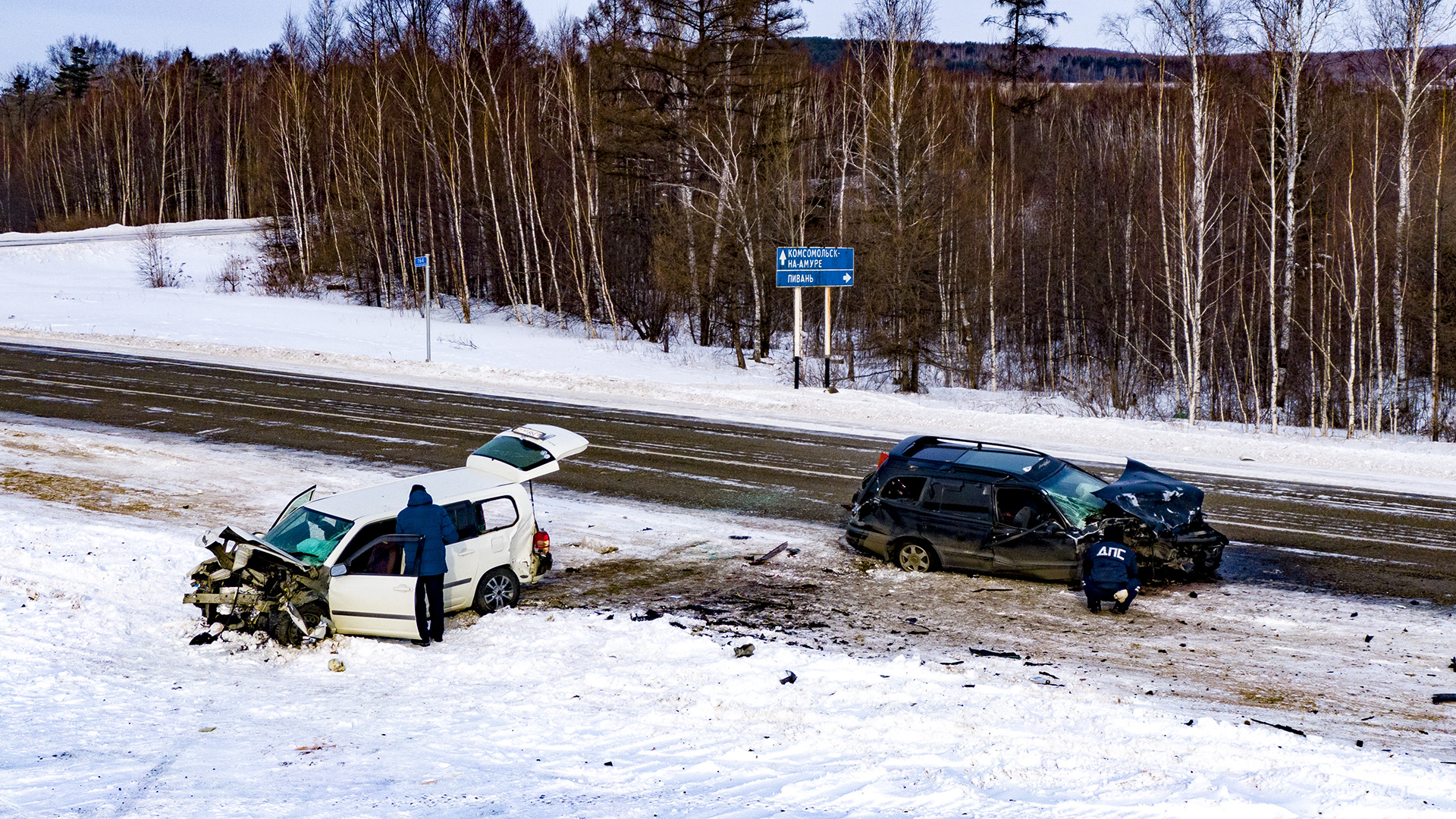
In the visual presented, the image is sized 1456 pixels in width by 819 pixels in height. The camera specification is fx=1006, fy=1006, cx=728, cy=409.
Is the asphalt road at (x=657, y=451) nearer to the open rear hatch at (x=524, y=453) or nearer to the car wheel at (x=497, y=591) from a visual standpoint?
the open rear hatch at (x=524, y=453)

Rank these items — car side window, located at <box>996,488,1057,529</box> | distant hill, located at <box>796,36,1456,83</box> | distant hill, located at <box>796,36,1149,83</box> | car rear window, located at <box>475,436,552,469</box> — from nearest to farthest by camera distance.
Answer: car rear window, located at <box>475,436,552,469</box> → car side window, located at <box>996,488,1057,529</box> → distant hill, located at <box>796,36,1456,83</box> → distant hill, located at <box>796,36,1149,83</box>

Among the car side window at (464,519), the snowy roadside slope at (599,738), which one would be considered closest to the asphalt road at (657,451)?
the car side window at (464,519)

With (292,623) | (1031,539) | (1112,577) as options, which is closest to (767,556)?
(1031,539)

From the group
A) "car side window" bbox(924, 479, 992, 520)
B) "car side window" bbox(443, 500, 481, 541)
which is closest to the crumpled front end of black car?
"car side window" bbox(924, 479, 992, 520)

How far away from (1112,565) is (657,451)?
10.2m

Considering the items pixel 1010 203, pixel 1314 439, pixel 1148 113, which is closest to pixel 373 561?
pixel 1314 439

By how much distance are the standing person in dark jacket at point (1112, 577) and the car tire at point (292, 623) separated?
26.1 ft

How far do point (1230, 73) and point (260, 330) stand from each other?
35.4 metres

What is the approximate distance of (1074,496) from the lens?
39.2 feet

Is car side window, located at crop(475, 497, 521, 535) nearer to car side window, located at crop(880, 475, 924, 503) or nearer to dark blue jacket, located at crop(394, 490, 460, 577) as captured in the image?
dark blue jacket, located at crop(394, 490, 460, 577)

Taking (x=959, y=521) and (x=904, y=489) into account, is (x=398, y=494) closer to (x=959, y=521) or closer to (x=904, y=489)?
(x=904, y=489)

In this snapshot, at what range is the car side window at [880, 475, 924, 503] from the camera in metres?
12.4

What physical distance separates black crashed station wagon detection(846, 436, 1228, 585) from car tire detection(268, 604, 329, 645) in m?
6.37

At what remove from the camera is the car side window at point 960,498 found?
12.0 meters
